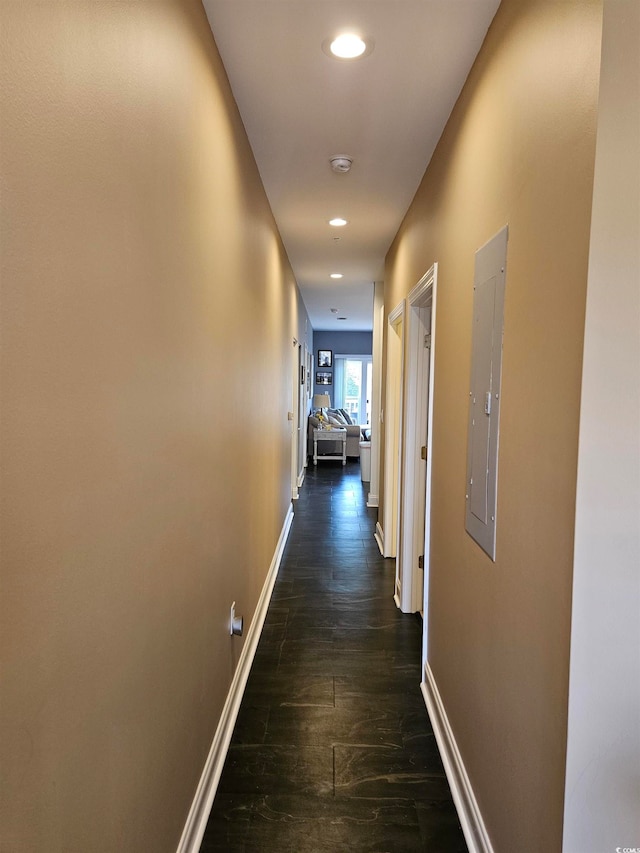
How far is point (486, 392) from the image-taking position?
168 cm

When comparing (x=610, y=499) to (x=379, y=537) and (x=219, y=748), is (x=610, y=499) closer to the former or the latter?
(x=219, y=748)

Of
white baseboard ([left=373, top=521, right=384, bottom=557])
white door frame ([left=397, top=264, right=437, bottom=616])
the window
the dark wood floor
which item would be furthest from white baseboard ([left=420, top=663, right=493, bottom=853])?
the window

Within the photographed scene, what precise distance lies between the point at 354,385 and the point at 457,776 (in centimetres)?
1141

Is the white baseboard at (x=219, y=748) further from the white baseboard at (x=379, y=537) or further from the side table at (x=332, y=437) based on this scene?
the side table at (x=332, y=437)

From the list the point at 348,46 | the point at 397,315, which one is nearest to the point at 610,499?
the point at 348,46

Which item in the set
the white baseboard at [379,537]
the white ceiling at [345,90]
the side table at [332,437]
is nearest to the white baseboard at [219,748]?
the white baseboard at [379,537]

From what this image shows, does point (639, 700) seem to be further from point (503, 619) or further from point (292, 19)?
point (292, 19)

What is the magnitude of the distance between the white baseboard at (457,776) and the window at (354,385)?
10.5 metres

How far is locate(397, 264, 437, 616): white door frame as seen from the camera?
3.33 metres

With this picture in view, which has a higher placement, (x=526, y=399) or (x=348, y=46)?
(x=348, y=46)

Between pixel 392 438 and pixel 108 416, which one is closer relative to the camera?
pixel 108 416

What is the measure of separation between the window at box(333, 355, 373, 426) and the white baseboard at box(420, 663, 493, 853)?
10.5 meters

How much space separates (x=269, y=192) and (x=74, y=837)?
3188 millimetres

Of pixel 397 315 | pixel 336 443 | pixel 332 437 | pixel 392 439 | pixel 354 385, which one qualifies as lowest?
pixel 336 443
